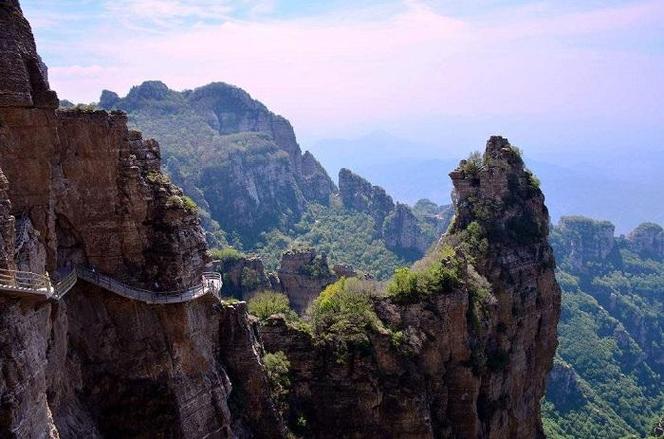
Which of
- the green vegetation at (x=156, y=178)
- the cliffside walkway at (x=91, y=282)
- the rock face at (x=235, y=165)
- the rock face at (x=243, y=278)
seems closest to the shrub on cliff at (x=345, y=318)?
the cliffside walkway at (x=91, y=282)

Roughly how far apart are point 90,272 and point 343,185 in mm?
154434

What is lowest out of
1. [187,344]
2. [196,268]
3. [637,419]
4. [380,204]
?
[637,419]

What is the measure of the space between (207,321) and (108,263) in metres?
5.85

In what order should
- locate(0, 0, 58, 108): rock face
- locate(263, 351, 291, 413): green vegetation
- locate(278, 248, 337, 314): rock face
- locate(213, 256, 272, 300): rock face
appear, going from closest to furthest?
locate(0, 0, 58, 108): rock face
locate(263, 351, 291, 413): green vegetation
locate(213, 256, 272, 300): rock face
locate(278, 248, 337, 314): rock face

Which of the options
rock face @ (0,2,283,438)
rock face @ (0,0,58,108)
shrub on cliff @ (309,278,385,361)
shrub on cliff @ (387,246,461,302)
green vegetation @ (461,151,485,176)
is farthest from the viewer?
green vegetation @ (461,151,485,176)

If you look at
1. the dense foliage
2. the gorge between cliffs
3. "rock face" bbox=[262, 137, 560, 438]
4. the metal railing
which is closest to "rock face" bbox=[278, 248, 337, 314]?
the gorge between cliffs

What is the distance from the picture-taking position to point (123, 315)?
2995 centimetres

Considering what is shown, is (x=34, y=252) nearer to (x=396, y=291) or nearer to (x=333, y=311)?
(x=333, y=311)

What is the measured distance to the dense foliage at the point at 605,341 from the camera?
106 metres

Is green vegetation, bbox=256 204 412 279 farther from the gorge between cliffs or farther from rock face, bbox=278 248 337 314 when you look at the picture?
the gorge between cliffs

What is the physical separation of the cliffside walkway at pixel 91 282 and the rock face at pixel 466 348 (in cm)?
1045

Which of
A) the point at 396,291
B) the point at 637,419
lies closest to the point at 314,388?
the point at 396,291

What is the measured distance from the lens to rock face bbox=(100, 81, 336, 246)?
16362 centimetres

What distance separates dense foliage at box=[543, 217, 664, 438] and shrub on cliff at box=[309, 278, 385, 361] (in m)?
56.1
